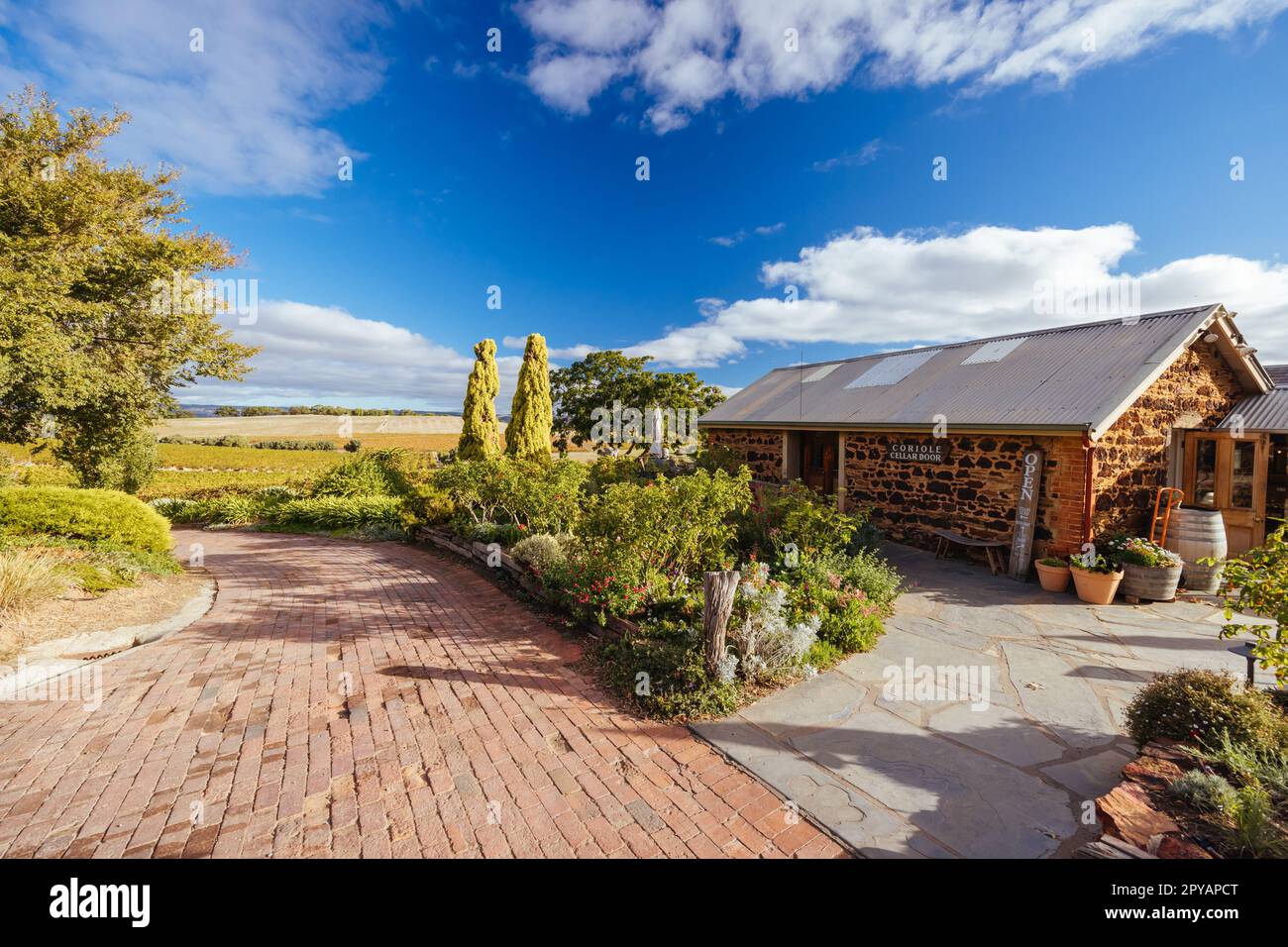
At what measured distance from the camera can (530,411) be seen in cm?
1505

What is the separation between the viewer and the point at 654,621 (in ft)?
17.9

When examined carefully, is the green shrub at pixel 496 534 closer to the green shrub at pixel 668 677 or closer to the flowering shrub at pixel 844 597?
the green shrub at pixel 668 677

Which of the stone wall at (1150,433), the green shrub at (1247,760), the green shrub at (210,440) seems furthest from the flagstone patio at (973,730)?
the green shrub at (210,440)

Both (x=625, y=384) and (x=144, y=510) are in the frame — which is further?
(x=625, y=384)

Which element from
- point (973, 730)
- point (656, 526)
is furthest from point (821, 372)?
point (973, 730)

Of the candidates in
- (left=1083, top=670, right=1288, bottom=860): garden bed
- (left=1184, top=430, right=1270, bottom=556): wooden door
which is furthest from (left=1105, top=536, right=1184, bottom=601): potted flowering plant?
(left=1083, top=670, right=1288, bottom=860): garden bed

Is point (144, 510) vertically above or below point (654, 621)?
above

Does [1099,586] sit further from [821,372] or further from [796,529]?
[821,372]

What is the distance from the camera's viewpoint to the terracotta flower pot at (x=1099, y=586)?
23.4ft

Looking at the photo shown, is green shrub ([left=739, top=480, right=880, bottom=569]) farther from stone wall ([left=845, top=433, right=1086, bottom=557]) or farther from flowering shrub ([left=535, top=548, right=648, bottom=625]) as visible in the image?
stone wall ([left=845, top=433, right=1086, bottom=557])

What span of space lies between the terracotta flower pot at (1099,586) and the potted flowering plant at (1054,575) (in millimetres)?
336
